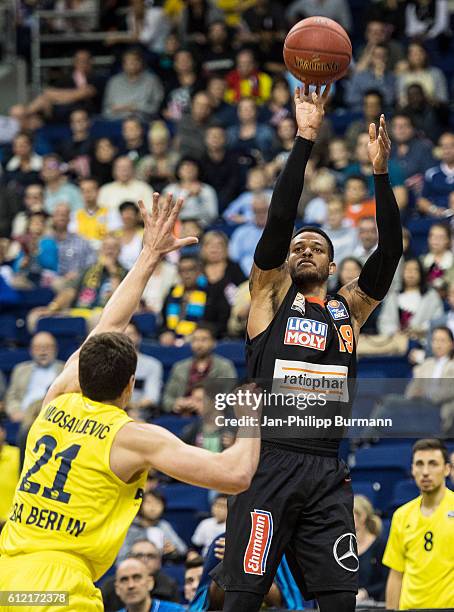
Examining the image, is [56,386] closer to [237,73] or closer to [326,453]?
[326,453]

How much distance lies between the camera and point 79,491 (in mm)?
5039

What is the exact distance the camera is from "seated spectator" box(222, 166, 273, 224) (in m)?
14.0

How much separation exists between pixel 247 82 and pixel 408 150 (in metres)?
2.84

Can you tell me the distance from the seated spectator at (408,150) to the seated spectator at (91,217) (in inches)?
128

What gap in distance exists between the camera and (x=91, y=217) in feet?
48.6

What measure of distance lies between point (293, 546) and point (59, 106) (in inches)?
491

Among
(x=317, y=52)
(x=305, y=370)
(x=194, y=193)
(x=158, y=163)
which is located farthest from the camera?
(x=158, y=163)

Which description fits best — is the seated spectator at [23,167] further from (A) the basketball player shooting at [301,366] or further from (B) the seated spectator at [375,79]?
(A) the basketball player shooting at [301,366]

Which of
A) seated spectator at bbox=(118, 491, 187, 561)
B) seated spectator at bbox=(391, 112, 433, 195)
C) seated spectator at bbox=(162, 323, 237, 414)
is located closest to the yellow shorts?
seated spectator at bbox=(118, 491, 187, 561)

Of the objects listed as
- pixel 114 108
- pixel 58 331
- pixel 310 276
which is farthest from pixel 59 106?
pixel 310 276

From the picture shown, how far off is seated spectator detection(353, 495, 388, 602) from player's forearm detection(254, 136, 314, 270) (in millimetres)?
A: 3268

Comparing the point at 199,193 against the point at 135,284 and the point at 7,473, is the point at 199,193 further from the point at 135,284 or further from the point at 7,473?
the point at 135,284

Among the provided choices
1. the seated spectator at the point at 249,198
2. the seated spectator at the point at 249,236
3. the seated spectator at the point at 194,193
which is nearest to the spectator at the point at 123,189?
the seated spectator at the point at 194,193

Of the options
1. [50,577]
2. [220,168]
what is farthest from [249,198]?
[50,577]
